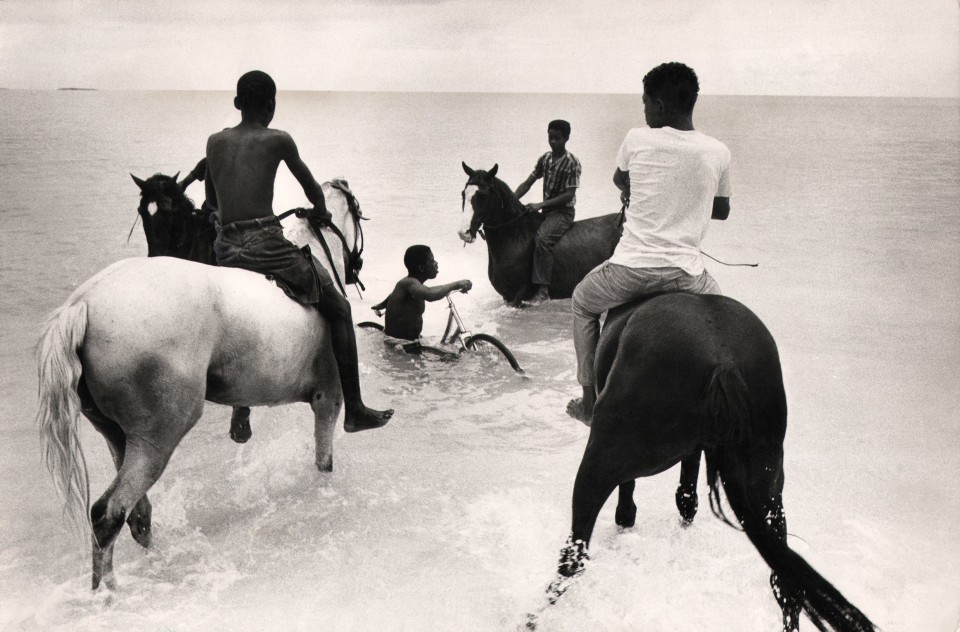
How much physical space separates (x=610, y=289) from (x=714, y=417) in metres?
0.78

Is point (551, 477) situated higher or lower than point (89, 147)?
lower

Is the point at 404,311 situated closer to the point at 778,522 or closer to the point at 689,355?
the point at 689,355

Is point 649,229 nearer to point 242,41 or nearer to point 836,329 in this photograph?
point 242,41

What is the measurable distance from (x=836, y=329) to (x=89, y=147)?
230 inches

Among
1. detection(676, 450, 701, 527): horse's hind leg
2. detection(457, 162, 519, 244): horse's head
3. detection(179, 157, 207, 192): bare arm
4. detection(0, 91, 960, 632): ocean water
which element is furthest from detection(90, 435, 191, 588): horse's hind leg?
detection(457, 162, 519, 244): horse's head

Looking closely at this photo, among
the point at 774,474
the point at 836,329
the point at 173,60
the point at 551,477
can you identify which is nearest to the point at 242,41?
the point at 173,60

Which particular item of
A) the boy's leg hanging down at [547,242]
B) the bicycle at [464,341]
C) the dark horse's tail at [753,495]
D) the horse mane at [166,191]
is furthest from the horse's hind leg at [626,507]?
the boy's leg hanging down at [547,242]

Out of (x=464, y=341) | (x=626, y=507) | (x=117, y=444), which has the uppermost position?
(x=117, y=444)

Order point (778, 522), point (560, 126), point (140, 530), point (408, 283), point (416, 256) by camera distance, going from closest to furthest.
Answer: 1. point (778, 522)
2. point (140, 530)
3. point (408, 283)
4. point (416, 256)
5. point (560, 126)

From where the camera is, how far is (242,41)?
449 cm

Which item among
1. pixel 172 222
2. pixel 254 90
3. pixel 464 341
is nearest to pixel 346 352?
pixel 172 222

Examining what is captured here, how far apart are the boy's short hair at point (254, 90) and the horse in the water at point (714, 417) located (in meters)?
2.00

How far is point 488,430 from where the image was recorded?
489 cm

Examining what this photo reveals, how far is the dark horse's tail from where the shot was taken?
2.52 meters
